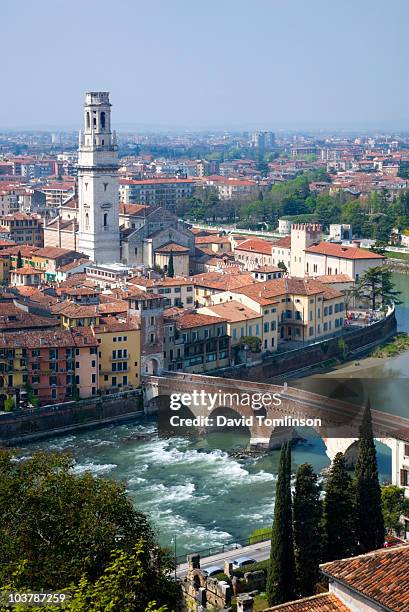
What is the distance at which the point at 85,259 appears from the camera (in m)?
35.4

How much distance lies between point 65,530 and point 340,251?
1037 inches

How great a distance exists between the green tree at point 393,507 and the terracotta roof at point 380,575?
7297mm

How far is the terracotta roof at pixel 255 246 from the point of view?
39.7 meters

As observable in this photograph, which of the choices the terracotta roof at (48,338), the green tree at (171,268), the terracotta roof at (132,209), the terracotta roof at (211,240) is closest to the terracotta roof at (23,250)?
the terracotta roof at (132,209)

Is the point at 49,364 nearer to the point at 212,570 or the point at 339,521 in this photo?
the point at 212,570

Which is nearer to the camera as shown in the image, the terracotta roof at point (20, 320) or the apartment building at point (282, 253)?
the terracotta roof at point (20, 320)

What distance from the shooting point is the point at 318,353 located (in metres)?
28.9

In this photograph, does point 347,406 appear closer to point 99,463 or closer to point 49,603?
point 99,463

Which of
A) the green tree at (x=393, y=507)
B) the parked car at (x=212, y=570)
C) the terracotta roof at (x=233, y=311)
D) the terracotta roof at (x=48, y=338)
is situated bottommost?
the parked car at (x=212, y=570)

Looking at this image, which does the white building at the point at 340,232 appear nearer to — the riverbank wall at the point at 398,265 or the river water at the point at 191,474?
the riverbank wall at the point at 398,265

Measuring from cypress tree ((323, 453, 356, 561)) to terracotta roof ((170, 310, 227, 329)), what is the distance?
38.5ft

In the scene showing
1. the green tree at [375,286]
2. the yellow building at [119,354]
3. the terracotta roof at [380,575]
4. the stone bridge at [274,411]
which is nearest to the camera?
the terracotta roof at [380,575]

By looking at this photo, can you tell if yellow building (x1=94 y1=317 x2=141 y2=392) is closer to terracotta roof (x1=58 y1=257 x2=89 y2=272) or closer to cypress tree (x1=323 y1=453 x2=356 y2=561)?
cypress tree (x1=323 y1=453 x2=356 y2=561)

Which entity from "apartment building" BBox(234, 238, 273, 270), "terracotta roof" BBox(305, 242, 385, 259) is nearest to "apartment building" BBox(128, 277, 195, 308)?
"terracotta roof" BBox(305, 242, 385, 259)
